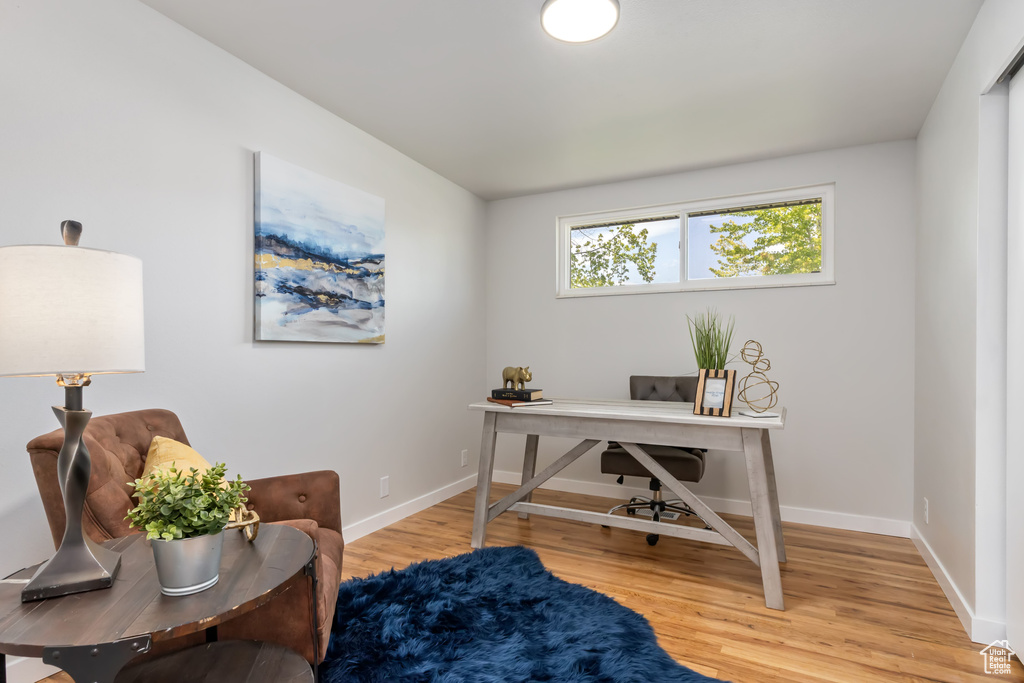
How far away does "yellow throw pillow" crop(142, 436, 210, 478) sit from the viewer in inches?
66.8

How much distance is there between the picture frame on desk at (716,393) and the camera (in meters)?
2.46

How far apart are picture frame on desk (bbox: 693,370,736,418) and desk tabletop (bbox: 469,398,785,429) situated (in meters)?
A: 0.05

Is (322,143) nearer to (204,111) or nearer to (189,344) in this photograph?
(204,111)

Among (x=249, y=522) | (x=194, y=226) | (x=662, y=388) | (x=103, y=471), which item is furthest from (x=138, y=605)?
(x=662, y=388)

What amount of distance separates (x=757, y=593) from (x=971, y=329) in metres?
1.44

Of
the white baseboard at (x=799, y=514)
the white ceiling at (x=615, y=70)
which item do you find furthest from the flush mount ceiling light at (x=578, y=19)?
the white baseboard at (x=799, y=514)

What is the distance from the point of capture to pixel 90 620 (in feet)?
3.53

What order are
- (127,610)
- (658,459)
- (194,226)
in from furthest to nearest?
1. (658,459)
2. (194,226)
3. (127,610)

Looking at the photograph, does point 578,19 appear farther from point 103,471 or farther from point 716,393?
point 103,471

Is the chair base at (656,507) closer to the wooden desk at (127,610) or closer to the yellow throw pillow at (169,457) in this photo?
the wooden desk at (127,610)

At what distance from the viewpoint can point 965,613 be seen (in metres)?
2.14

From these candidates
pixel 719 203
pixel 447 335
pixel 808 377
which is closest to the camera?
pixel 808 377

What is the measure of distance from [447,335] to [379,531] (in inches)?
59.1

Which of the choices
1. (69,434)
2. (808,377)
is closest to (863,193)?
(808,377)
